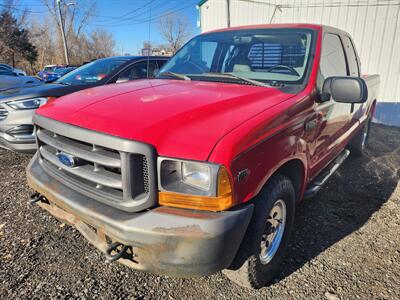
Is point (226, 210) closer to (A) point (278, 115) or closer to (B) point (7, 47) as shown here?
(A) point (278, 115)

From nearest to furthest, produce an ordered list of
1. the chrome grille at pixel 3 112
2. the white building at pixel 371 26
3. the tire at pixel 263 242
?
the tire at pixel 263 242
the chrome grille at pixel 3 112
the white building at pixel 371 26

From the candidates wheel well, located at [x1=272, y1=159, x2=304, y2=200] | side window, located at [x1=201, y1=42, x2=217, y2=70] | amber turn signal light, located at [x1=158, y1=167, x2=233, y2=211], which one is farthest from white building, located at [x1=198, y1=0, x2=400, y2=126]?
amber turn signal light, located at [x1=158, y1=167, x2=233, y2=211]

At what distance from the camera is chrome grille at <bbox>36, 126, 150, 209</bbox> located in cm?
174

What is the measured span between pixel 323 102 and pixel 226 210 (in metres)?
1.57

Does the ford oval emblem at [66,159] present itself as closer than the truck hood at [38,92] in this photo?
Yes

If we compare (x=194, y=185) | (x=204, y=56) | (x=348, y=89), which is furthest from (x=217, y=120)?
(x=204, y=56)

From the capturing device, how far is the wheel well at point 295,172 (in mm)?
2396

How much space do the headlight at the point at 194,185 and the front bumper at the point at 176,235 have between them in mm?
48

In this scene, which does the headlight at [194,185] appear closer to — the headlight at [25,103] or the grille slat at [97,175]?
the grille slat at [97,175]

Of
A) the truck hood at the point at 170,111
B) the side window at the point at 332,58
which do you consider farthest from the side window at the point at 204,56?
the side window at the point at 332,58

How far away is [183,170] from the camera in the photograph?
→ 1747mm

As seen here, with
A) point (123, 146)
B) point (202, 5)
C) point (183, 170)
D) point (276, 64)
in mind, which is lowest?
point (183, 170)

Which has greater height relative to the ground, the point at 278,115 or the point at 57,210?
the point at 278,115

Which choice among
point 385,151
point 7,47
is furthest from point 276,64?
point 7,47
